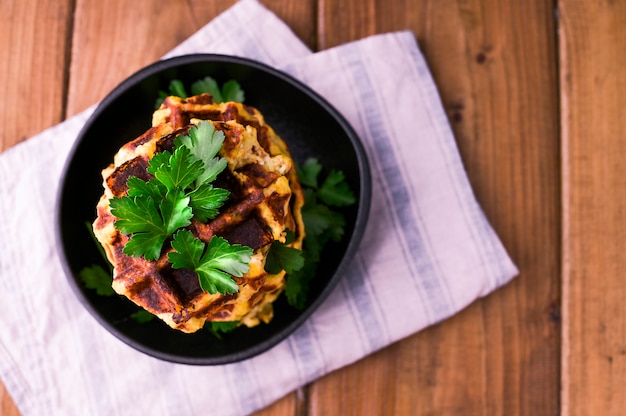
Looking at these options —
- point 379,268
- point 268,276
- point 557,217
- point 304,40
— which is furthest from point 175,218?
point 557,217

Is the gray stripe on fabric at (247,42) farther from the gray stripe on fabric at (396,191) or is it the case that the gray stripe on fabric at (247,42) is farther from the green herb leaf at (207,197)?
the green herb leaf at (207,197)

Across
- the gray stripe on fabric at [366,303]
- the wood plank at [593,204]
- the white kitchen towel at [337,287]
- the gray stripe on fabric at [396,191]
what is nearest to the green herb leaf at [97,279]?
the white kitchen towel at [337,287]

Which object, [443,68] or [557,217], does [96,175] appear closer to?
[443,68]

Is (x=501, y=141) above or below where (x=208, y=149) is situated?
below

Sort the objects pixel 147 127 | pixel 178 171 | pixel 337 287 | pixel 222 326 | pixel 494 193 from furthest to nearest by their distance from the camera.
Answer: pixel 494 193 → pixel 337 287 → pixel 147 127 → pixel 222 326 → pixel 178 171

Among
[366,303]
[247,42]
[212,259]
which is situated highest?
[247,42]

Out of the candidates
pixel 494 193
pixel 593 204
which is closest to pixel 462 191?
→ pixel 494 193

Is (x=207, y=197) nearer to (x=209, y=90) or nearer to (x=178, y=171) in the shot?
(x=178, y=171)

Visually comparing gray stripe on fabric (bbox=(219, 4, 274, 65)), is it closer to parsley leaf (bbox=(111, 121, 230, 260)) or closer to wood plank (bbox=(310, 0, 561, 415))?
wood plank (bbox=(310, 0, 561, 415))
